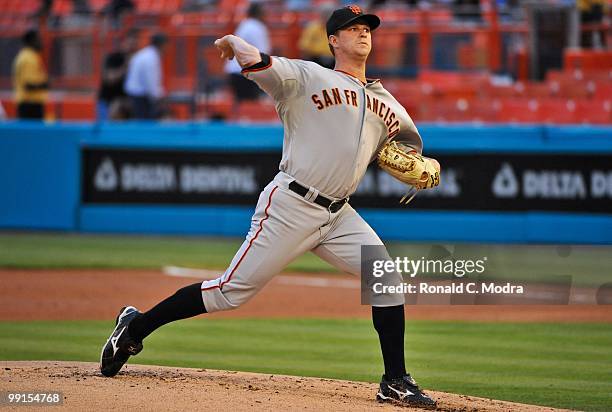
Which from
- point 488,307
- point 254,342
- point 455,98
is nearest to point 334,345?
point 254,342

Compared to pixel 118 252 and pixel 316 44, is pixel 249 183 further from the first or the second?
pixel 316 44

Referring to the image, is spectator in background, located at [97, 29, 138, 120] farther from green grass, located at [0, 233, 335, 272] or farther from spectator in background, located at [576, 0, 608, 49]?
spectator in background, located at [576, 0, 608, 49]

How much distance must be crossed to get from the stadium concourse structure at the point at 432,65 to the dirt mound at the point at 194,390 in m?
9.93

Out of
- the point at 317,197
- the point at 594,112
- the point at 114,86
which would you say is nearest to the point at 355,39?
the point at 317,197

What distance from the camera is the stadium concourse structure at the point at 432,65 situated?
16.8m

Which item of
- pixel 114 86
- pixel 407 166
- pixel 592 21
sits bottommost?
pixel 114 86

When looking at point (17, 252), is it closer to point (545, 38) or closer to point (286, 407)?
point (545, 38)

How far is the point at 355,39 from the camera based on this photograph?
6.39 m

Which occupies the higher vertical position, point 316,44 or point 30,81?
point 316,44

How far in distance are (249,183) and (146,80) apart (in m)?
3.02

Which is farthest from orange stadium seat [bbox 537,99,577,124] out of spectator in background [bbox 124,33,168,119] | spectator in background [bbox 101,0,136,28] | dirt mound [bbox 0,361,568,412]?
dirt mound [bbox 0,361,568,412]

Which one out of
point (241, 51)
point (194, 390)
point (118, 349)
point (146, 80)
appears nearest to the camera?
point (241, 51)

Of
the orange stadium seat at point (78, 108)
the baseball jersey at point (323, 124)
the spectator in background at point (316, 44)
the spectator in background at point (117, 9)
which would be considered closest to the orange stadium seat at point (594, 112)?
the spectator in background at point (316, 44)

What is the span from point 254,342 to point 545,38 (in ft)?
32.2
